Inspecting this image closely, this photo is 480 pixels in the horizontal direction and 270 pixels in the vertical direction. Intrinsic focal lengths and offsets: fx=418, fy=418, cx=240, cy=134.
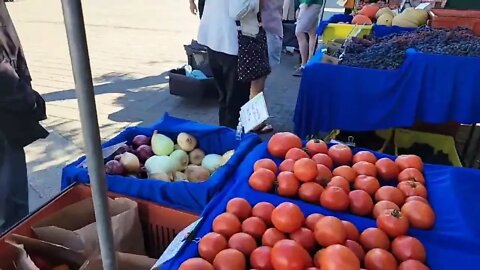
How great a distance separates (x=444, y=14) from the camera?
10.6 ft

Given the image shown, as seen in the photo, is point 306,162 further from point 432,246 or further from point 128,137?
point 128,137

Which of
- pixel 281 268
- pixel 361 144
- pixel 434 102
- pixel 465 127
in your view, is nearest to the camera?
pixel 281 268

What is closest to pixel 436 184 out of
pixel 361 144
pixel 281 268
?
pixel 281 268

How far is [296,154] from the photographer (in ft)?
5.08

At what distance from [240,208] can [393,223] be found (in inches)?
17.6

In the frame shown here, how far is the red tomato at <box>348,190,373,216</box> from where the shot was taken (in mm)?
1306

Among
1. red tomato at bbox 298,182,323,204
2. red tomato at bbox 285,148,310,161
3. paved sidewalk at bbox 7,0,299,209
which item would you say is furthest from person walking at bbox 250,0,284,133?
red tomato at bbox 298,182,323,204

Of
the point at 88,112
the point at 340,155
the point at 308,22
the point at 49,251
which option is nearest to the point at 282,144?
the point at 340,155

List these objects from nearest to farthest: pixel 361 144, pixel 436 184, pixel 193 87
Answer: pixel 436 184, pixel 361 144, pixel 193 87

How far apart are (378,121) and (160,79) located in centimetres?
316

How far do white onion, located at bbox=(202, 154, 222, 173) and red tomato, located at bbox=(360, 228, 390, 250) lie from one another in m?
0.74

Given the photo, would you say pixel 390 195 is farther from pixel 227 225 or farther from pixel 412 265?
pixel 227 225

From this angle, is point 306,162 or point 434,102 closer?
point 306,162

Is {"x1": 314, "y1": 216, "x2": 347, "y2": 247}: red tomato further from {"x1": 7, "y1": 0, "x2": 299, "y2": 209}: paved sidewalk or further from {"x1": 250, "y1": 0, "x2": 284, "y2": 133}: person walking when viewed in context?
{"x1": 7, "y1": 0, "x2": 299, "y2": 209}: paved sidewalk
